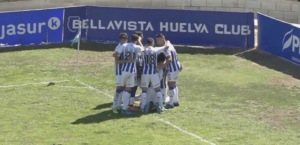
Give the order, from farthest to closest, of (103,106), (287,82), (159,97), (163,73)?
(287,82), (103,106), (163,73), (159,97)

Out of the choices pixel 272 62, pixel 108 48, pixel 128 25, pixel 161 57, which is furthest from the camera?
Answer: pixel 128 25

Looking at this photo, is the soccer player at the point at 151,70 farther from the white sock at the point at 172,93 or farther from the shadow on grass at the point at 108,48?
the shadow on grass at the point at 108,48

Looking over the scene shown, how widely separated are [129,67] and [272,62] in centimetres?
914

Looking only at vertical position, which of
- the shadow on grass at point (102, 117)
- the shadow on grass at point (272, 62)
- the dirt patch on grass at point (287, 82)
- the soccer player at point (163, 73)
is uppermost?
the soccer player at point (163, 73)

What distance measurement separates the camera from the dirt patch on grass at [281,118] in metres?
15.8

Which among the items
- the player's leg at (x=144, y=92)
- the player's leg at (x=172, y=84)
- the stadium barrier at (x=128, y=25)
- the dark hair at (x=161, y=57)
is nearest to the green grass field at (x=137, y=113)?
the player's leg at (x=144, y=92)

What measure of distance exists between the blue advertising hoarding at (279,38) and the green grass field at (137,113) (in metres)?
1.26

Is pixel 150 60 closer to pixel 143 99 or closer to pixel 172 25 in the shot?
pixel 143 99

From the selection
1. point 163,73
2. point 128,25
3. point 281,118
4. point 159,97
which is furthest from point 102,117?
point 128,25

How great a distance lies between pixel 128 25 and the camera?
25844 mm

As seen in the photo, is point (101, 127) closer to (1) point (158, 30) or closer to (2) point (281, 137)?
(2) point (281, 137)

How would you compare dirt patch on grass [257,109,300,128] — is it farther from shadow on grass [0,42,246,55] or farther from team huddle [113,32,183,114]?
shadow on grass [0,42,246,55]

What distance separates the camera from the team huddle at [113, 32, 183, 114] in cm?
1602

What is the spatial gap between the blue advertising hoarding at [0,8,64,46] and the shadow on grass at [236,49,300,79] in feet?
25.9
